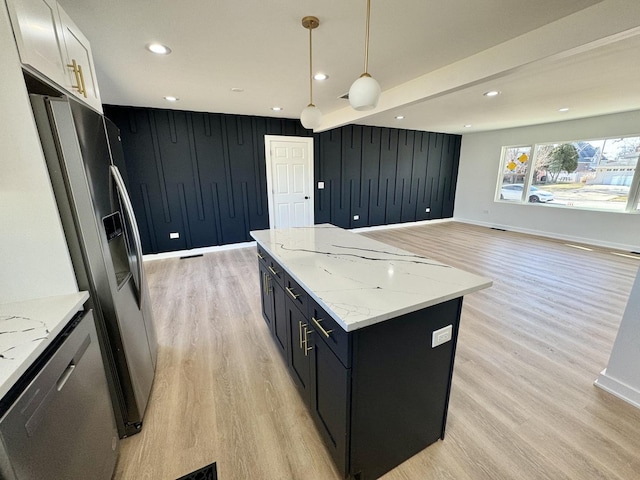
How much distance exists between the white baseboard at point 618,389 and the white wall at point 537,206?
475cm

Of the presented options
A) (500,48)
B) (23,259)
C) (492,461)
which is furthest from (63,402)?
(500,48)

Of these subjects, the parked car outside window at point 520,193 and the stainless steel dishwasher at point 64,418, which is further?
the parked car outside window at point 520,193

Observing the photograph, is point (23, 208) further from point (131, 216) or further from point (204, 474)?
point (204, 474)

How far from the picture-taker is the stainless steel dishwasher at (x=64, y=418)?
699mm

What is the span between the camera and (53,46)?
47.8 inches

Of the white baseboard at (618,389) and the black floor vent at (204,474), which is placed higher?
the white baseboard at (618,389)

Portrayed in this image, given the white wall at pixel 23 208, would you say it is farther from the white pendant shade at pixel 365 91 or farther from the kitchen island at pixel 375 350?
the white pendant shade at pixel 365 91

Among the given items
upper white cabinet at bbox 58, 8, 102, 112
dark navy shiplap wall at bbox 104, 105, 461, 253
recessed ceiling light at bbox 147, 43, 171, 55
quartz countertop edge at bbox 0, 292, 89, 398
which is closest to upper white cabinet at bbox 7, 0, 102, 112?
upper white cabinet at bbox 58, 8, 102, 112

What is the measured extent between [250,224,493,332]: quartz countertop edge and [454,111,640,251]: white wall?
228 inches

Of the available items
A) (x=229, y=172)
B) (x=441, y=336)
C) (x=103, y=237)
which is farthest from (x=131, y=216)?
(x=229, y=172)

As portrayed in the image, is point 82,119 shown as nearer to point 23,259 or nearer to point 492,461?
point 23,259

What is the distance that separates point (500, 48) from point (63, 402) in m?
3.51

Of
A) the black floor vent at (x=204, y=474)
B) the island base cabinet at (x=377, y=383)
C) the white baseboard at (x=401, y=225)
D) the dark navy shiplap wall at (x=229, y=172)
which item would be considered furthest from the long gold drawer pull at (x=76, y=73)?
the white baseboard at (x=401, y=225)

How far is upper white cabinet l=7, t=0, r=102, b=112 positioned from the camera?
0.98 meters
